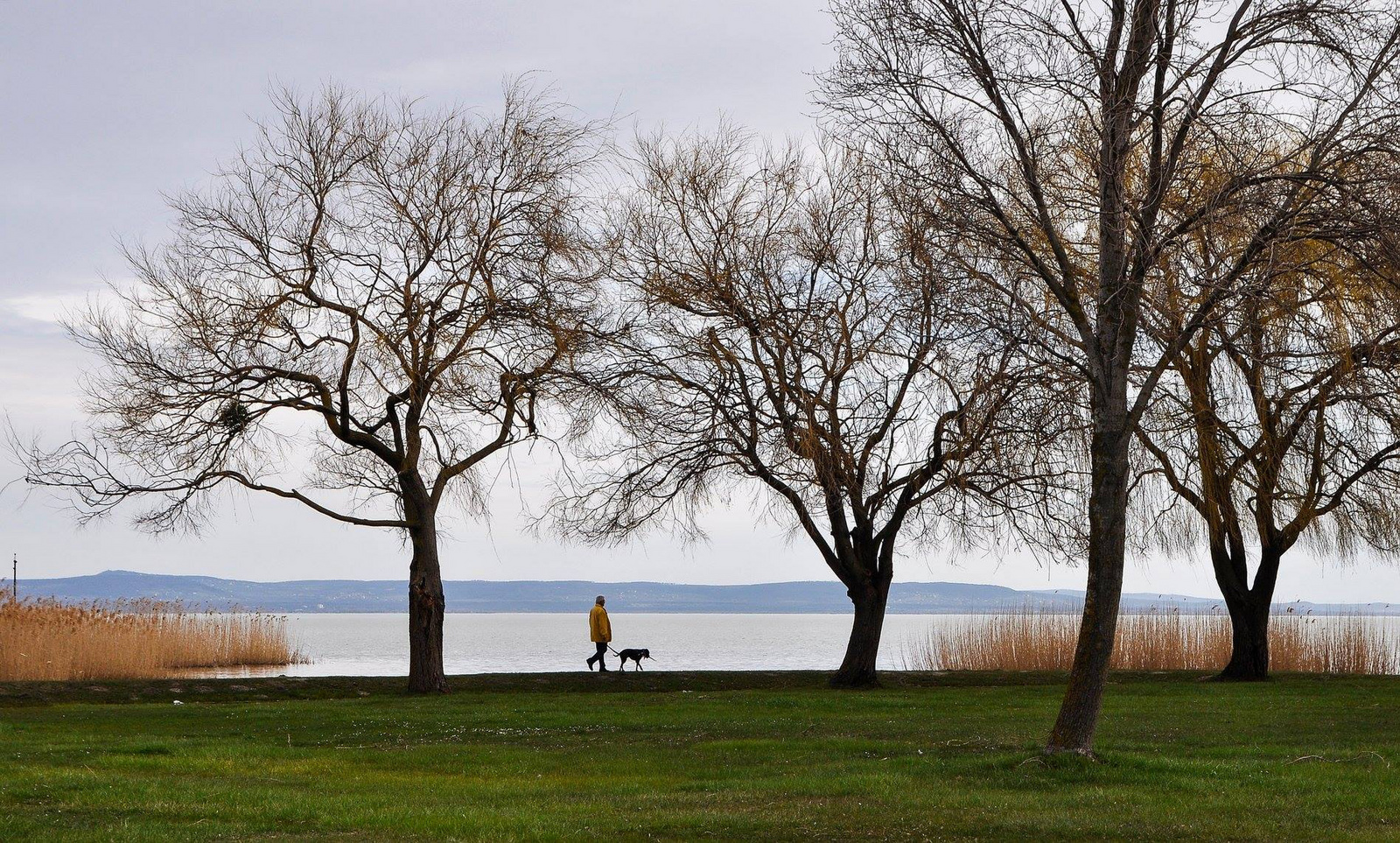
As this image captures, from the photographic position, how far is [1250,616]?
24969mm

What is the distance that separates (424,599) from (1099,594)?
13226 mm

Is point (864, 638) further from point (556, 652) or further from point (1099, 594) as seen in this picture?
point (556, 652)

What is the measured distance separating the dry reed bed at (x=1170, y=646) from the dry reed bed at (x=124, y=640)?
15287 mm

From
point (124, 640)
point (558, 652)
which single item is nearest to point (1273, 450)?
point (124, 640)

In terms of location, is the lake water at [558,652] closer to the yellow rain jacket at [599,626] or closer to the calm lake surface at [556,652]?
the calm lake surface at [556,652]

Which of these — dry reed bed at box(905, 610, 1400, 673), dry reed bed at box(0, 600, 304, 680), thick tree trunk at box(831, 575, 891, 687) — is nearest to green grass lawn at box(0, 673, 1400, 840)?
thick tree trunk at box(831, 575, 891, 687)

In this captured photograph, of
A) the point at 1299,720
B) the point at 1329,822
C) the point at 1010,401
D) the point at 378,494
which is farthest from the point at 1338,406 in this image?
the point at 378,494

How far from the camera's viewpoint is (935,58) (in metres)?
13.2

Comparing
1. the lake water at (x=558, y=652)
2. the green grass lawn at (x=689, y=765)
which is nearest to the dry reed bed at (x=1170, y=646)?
the lake water at (x=558, y=652)

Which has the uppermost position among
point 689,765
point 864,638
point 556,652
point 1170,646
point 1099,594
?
point 1099,594

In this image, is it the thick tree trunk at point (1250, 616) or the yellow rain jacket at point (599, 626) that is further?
the yellow rain jacket at point (599, 626)

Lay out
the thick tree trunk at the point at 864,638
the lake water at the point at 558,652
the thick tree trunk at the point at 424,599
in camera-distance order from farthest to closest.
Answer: the lake water at the point at 558,652
the thick tree trunk at the point at 864,638
the thick tree trunk at the point at 424,599

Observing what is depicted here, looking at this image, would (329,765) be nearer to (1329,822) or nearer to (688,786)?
(688,786)

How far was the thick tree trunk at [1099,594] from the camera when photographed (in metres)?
12.1
